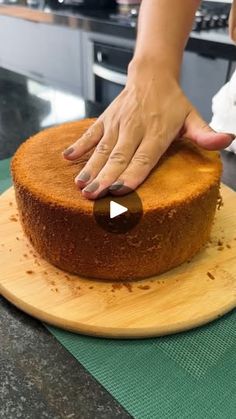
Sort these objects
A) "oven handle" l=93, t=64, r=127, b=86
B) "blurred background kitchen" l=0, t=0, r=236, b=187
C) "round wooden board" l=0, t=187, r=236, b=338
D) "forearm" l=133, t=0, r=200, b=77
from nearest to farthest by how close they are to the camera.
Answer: "round wooden board" l=0, t=187, r=236, b=338
"forearm" l=133, t=0, r=200, b=77
"blurred background kitchen" l=0, t=0, r=236, b=187
"oven handle" l=93, t=64, r=127, b=86

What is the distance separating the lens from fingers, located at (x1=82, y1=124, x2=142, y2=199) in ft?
2.05

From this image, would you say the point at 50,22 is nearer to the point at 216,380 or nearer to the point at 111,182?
the point at 111,182

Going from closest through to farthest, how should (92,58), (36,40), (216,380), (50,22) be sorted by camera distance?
(216,380) < (92,58) < (50,22) < (36,40)

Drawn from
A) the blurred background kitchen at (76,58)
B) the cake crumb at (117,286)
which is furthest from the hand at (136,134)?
the blurred background kitchen at (76,58)

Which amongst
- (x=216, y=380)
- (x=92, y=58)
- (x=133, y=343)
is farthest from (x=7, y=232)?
(x=92, y=58)

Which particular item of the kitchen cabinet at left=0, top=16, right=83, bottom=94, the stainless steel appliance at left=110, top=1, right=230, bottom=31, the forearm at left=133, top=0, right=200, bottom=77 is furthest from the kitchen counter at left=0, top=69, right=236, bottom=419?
the kitchen cabinet at left=0, top=16, right=83, bottom=94

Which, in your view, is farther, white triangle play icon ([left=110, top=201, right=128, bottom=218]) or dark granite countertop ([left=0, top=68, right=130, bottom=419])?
white triangle play icon ([left=110, top=201, right=128, bottom=218])

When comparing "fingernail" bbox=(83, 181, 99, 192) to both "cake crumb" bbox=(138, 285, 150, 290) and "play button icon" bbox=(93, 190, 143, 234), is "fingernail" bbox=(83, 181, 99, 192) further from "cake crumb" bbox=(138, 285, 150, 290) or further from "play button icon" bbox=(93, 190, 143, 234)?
"cake crumb" bbox=(138, 285, 150, 290)

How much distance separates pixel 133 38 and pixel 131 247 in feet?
4.87

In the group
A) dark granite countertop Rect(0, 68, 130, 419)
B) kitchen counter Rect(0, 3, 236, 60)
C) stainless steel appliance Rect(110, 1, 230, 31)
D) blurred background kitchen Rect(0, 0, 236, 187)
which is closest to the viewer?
dark granite countertop Rect(0, 68, 130, 419)

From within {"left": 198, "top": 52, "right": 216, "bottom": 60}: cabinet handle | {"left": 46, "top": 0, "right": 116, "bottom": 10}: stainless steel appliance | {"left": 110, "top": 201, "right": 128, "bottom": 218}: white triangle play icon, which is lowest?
{"left": 198, "top": 52, "right": 216, "bottom": 60}: cabinet handle

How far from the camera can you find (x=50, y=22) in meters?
2.36

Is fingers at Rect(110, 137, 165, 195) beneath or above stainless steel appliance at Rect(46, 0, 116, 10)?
beneath

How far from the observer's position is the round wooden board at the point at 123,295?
1.98 ft
